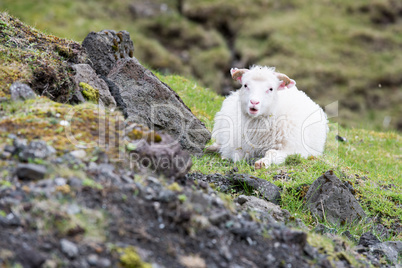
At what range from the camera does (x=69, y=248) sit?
10.4 feet

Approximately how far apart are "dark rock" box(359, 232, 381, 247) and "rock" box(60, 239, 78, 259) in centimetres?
369

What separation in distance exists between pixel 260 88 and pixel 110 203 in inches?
179

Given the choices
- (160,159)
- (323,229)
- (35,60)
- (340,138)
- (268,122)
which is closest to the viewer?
(160,159)

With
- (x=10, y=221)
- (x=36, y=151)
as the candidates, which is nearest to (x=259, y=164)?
(x=36, y=151)

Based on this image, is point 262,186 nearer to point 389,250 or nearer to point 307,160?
point 307,160

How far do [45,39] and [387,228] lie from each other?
19.4ft

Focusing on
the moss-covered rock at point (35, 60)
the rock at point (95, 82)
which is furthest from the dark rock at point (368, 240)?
the moss-covered rock at point (35, 60)

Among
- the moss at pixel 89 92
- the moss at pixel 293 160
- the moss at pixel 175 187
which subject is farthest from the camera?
the moss at pixel 293 160

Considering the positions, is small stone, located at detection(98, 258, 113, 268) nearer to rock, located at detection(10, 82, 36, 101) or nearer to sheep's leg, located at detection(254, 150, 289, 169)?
Result: rock, located at detection(10, 82, 36, 101)

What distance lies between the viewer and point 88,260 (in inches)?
125

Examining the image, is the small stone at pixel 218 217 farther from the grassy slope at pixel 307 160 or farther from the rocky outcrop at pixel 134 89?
the rocky outcrop at pixel 134 89

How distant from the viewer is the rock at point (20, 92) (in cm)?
479

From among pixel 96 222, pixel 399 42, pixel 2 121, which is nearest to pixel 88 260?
pixel 96 222

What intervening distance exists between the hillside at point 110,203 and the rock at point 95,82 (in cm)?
7
